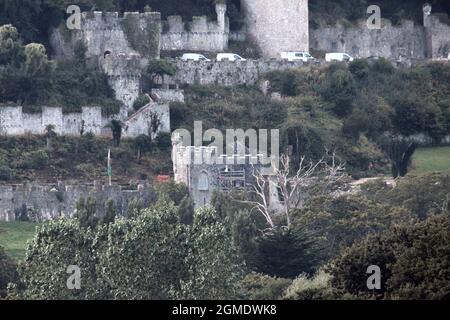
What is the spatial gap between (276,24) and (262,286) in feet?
88.4

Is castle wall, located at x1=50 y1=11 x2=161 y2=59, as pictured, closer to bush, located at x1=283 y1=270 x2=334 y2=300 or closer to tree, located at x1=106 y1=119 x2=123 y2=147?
tree, located at x1=106 y1=119 x2=123 y2=147

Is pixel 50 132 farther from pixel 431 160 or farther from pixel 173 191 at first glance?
pixel 431 160

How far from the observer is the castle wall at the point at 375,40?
12694 centimetres

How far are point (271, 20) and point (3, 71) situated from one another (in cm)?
1361

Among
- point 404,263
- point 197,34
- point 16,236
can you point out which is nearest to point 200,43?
point 197,34

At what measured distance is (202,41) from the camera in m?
124

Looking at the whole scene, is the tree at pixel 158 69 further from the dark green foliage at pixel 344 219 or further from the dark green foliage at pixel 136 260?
the dark green foliage at pixel 136 260

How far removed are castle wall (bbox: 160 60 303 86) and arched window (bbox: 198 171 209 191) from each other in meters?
9.30

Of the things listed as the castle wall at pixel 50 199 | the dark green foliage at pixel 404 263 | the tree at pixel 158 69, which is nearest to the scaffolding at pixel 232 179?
the castle wall at pixel 50 199
